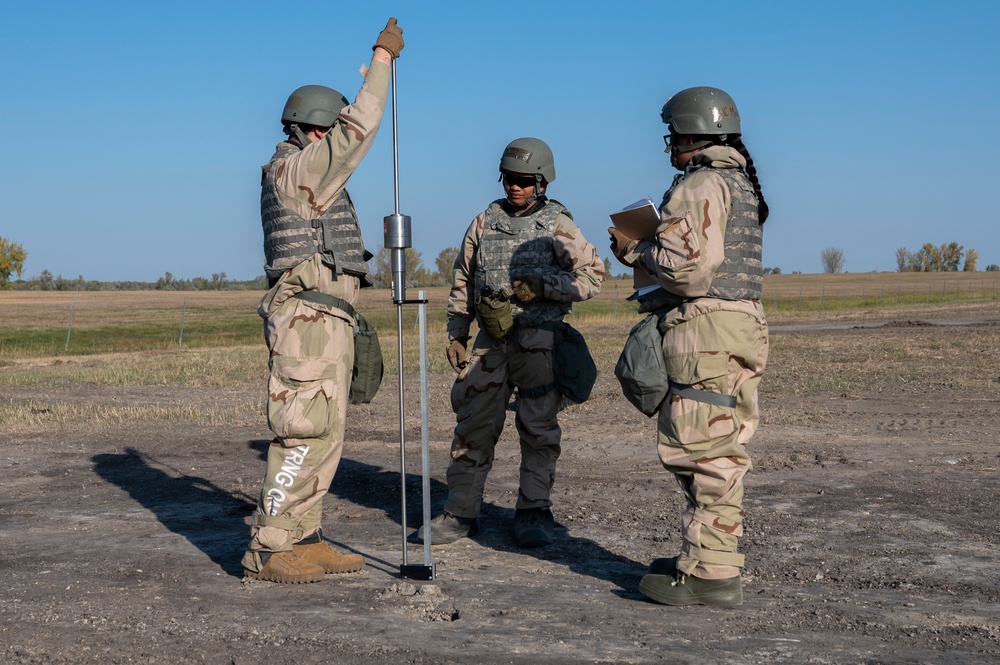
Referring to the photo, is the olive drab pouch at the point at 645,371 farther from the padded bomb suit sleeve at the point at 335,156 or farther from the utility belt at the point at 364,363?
the padded bomb suit sleeve at the point at 335,156

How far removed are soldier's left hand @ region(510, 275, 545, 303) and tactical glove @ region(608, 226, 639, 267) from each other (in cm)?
129

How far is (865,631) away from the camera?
15.1 ft

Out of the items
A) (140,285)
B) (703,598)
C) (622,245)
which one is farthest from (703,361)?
(140,285)

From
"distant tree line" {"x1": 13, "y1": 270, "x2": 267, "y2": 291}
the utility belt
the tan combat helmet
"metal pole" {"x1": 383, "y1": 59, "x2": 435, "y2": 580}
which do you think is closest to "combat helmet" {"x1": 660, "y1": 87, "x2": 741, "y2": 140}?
"metal pole" {"x1": 383, "y1": 59, "x2": 435, "y2": 580}

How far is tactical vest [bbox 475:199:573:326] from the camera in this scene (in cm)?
672

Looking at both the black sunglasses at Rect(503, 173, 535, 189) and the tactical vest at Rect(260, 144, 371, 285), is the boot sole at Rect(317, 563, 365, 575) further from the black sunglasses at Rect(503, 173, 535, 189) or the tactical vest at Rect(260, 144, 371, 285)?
the black sunglasses at Rect(503, 173, 535, 189)

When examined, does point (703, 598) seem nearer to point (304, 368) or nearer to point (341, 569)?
point (341, 569)

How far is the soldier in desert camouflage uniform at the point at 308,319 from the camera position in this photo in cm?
546

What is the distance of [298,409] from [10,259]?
117 m

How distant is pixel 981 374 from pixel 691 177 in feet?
37.8

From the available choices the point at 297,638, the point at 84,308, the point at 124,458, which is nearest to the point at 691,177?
the point at 297,638

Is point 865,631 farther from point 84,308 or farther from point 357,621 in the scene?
point 84,308

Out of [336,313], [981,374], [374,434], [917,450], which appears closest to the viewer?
[336,313]

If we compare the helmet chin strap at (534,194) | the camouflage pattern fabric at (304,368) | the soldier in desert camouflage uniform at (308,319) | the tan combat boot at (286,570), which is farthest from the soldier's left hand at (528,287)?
the tan combat boot at (286,570)
